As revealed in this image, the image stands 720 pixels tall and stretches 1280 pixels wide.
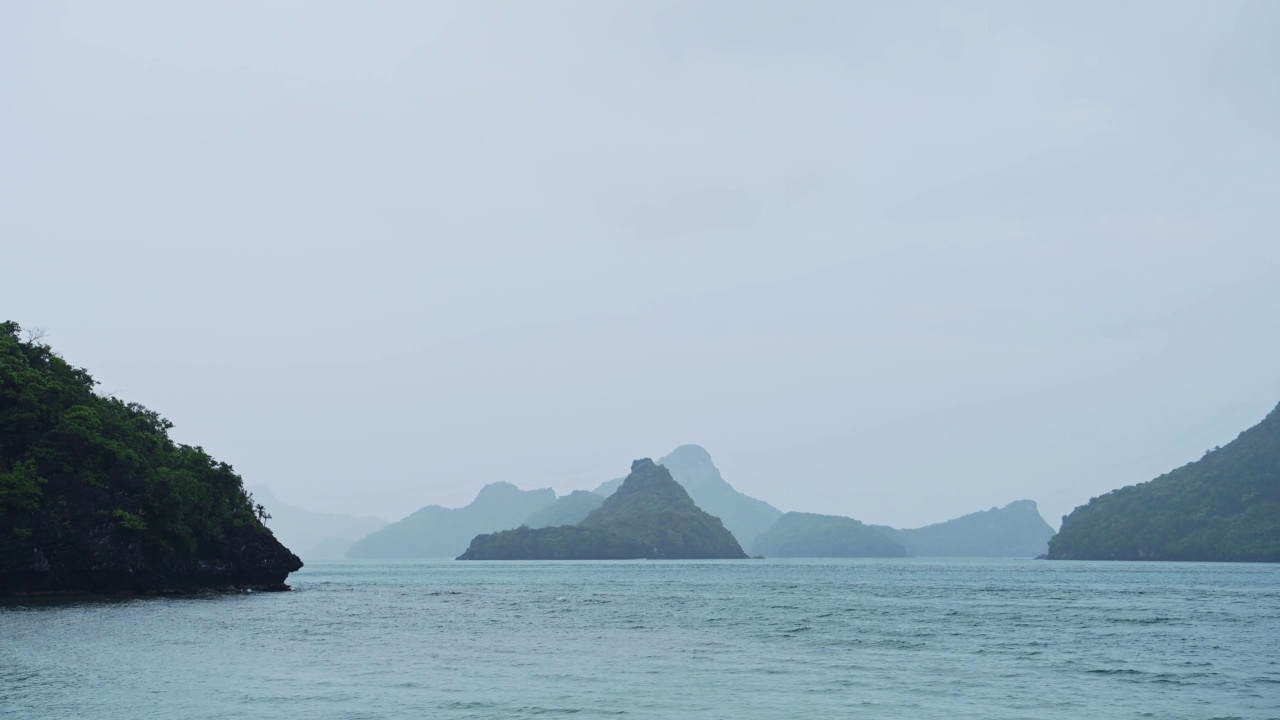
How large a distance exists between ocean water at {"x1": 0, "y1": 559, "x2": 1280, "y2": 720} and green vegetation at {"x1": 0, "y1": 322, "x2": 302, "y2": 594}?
19.3 feet

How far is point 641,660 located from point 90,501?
59.0 metres

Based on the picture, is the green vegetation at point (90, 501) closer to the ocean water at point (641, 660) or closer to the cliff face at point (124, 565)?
the cliff face at point (124, 565)

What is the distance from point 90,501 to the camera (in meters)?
79.9

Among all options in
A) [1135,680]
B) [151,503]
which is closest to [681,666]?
[1135,680]

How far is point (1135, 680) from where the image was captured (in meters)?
38.0

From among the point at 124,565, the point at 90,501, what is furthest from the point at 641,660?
the point at 124,565

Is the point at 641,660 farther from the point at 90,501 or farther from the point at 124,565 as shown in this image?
the point at 124,565

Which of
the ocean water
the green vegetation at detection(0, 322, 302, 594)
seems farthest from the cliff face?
the ocean water

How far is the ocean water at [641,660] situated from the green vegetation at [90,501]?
589cm

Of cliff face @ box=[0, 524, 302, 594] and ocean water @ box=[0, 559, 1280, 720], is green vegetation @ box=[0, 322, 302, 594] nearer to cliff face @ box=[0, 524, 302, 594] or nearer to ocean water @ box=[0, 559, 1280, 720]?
cliff face @ box=[0, 524, 302, 594]

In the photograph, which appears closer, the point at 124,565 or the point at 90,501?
the point at 90,501

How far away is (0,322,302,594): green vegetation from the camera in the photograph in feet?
245

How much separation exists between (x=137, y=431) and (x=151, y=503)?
47.1 feet

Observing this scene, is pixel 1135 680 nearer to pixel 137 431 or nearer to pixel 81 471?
pixel 81 471
